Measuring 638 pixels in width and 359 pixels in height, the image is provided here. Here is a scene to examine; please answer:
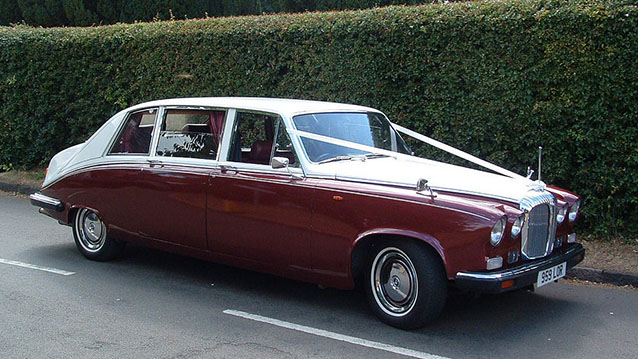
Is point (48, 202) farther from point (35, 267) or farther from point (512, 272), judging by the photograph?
point (512, 272)

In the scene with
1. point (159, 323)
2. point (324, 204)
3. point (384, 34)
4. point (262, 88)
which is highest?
point (384, 34)

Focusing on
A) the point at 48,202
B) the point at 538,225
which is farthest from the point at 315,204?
the point at 48,202

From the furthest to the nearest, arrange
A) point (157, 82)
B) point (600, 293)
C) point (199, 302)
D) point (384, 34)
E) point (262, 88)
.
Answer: point (157, 82) < point (262, 88) < point (384, 34) < point (600, 293) < point (199, 302)

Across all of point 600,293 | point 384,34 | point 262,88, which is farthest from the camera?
point 262,88

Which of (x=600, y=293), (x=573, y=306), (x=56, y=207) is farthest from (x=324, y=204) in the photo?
(x=56, y=207)

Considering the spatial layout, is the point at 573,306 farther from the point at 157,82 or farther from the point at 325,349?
the point at 157,82

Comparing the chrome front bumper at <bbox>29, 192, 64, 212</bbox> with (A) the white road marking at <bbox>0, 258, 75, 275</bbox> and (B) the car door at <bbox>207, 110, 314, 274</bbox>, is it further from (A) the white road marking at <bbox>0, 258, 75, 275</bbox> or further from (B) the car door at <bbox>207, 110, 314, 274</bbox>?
(B) the car door at <bbox>207, 110, 314, 274</bbox>

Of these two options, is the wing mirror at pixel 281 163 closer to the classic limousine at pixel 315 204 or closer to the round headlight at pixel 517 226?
the classic limousine at pixel 315 204

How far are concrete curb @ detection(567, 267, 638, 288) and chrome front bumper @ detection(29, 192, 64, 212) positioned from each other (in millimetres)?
5848

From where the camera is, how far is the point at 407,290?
18.1ft

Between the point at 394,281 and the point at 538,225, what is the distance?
1.28 m

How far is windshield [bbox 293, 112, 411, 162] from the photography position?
6.23 metres

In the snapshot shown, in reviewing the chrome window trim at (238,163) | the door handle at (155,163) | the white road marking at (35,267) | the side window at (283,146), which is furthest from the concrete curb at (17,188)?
the side window at (283,146)

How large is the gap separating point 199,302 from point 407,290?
2.02m
